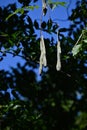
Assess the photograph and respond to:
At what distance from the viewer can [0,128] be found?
132 inches

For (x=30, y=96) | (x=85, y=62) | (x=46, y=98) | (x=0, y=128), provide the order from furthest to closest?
(x=46, y=98), (x=30, y=96), (x=85, y=62), (x=0, y=128)

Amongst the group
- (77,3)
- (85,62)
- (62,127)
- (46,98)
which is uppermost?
(77,3)

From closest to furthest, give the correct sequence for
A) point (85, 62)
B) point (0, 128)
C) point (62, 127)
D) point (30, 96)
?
point (0, 128) → point (85, 62) → point (30, 96) → point (62, 127)

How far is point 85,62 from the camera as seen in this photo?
141 inches

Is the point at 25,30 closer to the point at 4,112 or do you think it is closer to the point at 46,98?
the point at 4,112

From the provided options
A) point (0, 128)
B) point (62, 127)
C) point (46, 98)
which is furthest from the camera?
point (62, 127)

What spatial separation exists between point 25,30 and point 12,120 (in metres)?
1.21

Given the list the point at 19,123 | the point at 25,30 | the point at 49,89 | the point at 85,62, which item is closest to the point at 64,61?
the point at 85,62

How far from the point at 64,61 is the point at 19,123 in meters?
1.01

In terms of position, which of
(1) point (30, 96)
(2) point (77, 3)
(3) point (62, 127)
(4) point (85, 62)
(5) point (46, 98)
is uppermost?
(2) point (77, 3)

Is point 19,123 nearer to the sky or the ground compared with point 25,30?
nearer to the ground

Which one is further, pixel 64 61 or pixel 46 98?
pixel 46 98

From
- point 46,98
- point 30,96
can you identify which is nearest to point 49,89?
point 46,98

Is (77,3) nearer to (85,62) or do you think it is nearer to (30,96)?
(85,62)
